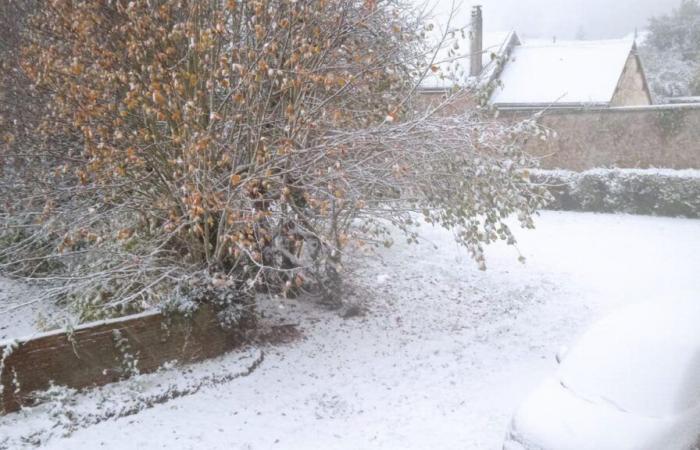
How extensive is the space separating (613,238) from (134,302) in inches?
523

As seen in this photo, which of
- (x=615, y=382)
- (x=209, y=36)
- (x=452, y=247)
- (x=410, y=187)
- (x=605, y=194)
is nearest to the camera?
(x=615, y=382)

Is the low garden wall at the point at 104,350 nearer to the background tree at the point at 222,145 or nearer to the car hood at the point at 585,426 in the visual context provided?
the background tree at the point at 222,145

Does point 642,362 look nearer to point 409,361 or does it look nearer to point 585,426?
point 585,426

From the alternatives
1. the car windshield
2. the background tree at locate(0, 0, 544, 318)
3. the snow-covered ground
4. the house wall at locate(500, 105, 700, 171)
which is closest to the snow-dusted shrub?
the house wall at locate(500, 105, 700, 171)

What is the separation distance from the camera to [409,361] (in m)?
7.86

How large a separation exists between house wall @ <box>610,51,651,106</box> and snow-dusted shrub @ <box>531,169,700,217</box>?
244 inches

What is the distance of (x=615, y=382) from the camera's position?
440 centimetres

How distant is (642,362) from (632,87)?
24.9 m

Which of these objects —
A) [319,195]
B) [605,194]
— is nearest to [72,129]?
[319,195]

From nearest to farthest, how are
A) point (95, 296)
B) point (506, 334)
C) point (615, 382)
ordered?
1. point (615, 382)
2. point (95, 296)
3. point (506, 334)

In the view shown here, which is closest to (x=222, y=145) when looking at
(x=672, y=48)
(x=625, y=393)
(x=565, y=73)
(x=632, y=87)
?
(x=625, y=393)

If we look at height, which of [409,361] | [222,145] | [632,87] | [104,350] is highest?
[632,87]

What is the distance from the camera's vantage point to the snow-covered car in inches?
158

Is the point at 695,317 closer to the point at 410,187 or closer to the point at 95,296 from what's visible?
the point at 410,187
